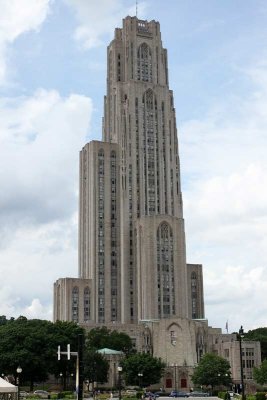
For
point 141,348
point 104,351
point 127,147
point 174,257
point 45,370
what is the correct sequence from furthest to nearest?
point 127,147 < point 174,257 < point 141,348 < point 104,351 < point 45,370

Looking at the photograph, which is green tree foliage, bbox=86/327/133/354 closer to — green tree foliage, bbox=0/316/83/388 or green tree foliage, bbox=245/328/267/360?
green tree foliage, bbox=0/316/83/388

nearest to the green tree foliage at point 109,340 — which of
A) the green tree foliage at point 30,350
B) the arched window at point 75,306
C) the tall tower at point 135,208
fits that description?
the tall tower at point 135,208

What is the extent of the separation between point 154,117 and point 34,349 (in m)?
102

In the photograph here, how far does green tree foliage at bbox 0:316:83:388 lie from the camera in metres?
105

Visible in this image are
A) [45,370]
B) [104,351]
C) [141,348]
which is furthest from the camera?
[141,348]

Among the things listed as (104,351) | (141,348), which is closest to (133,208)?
(141,348)

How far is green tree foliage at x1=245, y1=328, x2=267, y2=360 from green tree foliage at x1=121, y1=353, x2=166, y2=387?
47938 mm

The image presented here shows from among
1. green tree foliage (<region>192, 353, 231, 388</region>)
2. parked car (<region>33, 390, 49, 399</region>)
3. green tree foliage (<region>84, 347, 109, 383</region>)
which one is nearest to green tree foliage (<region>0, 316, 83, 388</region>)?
green tree foliage (<region>84, 347, 109, 383</region>)

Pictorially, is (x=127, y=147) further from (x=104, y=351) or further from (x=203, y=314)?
(x=104, y=351)

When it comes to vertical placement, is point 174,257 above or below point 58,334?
above

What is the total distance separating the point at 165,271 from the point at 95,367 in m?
56.0

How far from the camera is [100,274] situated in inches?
7077

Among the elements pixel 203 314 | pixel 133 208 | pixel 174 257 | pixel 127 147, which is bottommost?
pixel 203 314

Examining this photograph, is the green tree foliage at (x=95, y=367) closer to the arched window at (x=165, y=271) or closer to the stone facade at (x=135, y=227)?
the stone facade at (x=135, y=227)
